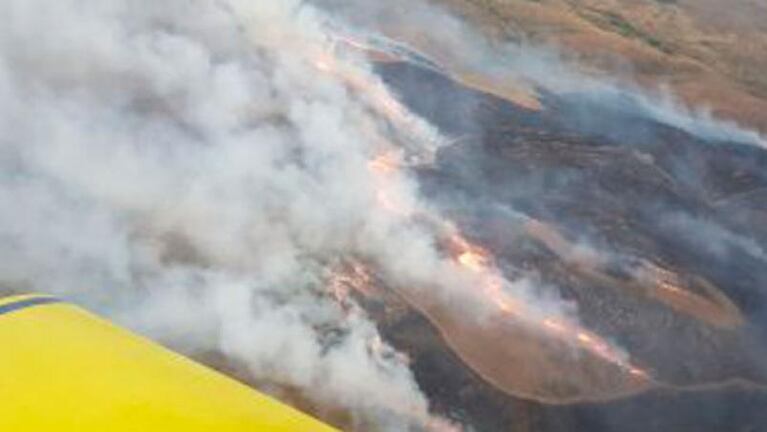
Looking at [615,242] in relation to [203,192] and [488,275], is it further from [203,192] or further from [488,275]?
[203,192]

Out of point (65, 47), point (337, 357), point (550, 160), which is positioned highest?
point (65, 47)

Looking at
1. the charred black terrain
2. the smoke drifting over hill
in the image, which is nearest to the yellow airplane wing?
the smoke drifting over hill

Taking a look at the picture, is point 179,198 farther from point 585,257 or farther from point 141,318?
point 585,257

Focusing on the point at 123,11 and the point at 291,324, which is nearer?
the point at 291,324

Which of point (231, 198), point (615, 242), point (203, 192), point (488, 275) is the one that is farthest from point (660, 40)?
point (203, 192)

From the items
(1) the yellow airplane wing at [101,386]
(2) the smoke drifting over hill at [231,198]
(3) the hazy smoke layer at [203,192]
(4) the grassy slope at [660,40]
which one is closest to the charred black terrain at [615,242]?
(2) the smoke drifting over hill at [231,198]

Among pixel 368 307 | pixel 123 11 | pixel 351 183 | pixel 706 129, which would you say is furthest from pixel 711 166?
pixel 123 11

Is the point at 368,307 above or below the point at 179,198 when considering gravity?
below

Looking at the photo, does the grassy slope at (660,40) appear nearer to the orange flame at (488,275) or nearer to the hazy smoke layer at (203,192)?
the hazy smoke layer at (203,192)
